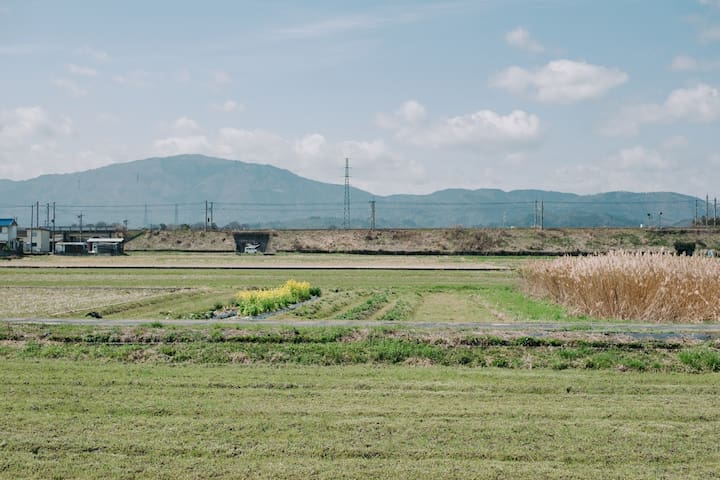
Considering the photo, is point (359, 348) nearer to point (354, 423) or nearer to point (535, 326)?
point (354, 423)

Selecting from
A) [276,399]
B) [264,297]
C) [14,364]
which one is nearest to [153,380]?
[276,399]

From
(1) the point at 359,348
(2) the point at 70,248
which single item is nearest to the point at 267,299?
(1) the point at 359,348

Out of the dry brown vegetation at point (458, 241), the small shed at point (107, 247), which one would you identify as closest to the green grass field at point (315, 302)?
the dry brown vegetation at point (458, 241)

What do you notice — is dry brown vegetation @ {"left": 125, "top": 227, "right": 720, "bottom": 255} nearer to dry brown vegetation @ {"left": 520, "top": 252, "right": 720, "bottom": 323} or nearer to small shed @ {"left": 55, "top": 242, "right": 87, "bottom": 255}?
small shed @ {"left": 55, "top": 242, "right": 87, "bottom": 255}

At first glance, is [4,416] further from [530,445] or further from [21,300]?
[21,300]

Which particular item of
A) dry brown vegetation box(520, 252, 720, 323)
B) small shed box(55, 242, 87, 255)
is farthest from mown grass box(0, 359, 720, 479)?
small shed box(55, 242, 87, 255)

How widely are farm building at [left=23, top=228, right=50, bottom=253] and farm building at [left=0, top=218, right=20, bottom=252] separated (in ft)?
19.9

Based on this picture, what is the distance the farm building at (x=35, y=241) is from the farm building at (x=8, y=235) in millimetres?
6069

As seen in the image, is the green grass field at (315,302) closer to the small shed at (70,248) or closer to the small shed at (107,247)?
the small shed at (107,247)

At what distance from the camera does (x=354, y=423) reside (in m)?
11.0

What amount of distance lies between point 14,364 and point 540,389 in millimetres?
11748

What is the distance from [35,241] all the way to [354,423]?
120200 millimetres

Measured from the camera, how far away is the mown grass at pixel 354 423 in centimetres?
912


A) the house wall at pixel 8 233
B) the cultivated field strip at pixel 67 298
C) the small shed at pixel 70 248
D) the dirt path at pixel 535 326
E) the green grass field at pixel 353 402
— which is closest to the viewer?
the green grass field at pixel 353 402
